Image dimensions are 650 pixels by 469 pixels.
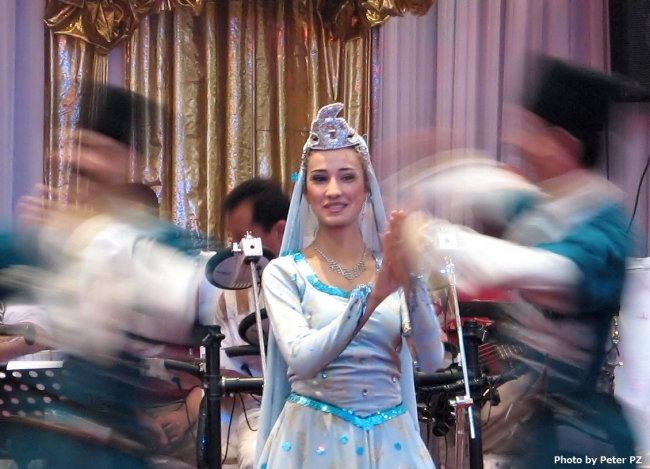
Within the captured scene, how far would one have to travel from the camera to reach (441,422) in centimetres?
368

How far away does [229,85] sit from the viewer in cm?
526

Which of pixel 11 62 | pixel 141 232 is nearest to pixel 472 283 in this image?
pixel 141 232

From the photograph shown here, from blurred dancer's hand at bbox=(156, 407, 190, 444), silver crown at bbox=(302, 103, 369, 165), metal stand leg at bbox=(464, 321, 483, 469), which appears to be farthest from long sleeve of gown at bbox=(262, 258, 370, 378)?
blurred dancer's hand at bbox=(156, 407, 190, 444)

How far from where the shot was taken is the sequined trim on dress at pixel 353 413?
2062mm

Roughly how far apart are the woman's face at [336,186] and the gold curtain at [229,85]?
2.96 metres

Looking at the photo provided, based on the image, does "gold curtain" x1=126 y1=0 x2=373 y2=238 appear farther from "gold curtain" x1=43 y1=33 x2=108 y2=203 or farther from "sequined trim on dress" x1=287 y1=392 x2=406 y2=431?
"sequined trim on dress" x1=287 y1=392 x2=406 y2=431

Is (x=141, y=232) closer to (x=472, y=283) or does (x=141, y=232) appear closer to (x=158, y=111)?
(x=472, y=283)

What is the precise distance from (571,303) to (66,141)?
348 centimetres

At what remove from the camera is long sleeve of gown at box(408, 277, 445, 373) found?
2049 mm

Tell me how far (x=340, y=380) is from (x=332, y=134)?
577 millimetres

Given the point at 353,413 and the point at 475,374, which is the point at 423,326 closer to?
the point at 353,413

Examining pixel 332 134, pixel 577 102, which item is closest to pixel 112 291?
pixel 332 134

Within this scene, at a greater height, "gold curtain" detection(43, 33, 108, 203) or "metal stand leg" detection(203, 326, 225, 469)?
"gold curtain" detection(43, 33, 108, 203)

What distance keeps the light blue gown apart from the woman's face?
0.47ft
